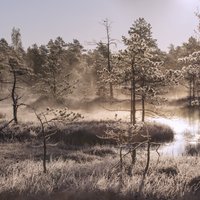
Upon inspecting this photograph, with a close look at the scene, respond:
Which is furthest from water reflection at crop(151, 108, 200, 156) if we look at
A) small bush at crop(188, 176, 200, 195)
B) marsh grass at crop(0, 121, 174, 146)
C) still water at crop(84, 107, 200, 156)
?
small bush at crop(188, 176, 200, 195)

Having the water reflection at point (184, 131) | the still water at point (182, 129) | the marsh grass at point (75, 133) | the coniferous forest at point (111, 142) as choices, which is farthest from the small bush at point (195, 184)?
the marsh grass at point (75, 133)

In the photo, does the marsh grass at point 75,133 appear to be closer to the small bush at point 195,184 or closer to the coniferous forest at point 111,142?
the coniferous forest at point 111,142

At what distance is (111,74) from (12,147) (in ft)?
22.3

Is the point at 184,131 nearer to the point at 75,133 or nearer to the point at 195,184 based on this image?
the point at 75,133

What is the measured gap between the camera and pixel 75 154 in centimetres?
2170

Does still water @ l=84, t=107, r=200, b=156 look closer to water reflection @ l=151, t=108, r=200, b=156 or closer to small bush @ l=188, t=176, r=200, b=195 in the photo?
water reflection @ l=151, t=108, r=200, b=156

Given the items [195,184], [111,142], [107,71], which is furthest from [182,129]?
[195,184]

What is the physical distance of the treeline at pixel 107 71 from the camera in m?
22.6

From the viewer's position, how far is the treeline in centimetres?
2256

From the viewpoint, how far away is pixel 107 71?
77.6 feet

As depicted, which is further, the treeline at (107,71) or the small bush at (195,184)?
the treeline at (107,71)

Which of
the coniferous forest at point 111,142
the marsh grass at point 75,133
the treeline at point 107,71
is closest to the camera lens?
the coniferous forest at point 111,142

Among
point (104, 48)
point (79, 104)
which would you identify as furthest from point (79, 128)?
point (104, 48)

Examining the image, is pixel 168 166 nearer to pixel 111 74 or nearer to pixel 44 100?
pixel 111 74
